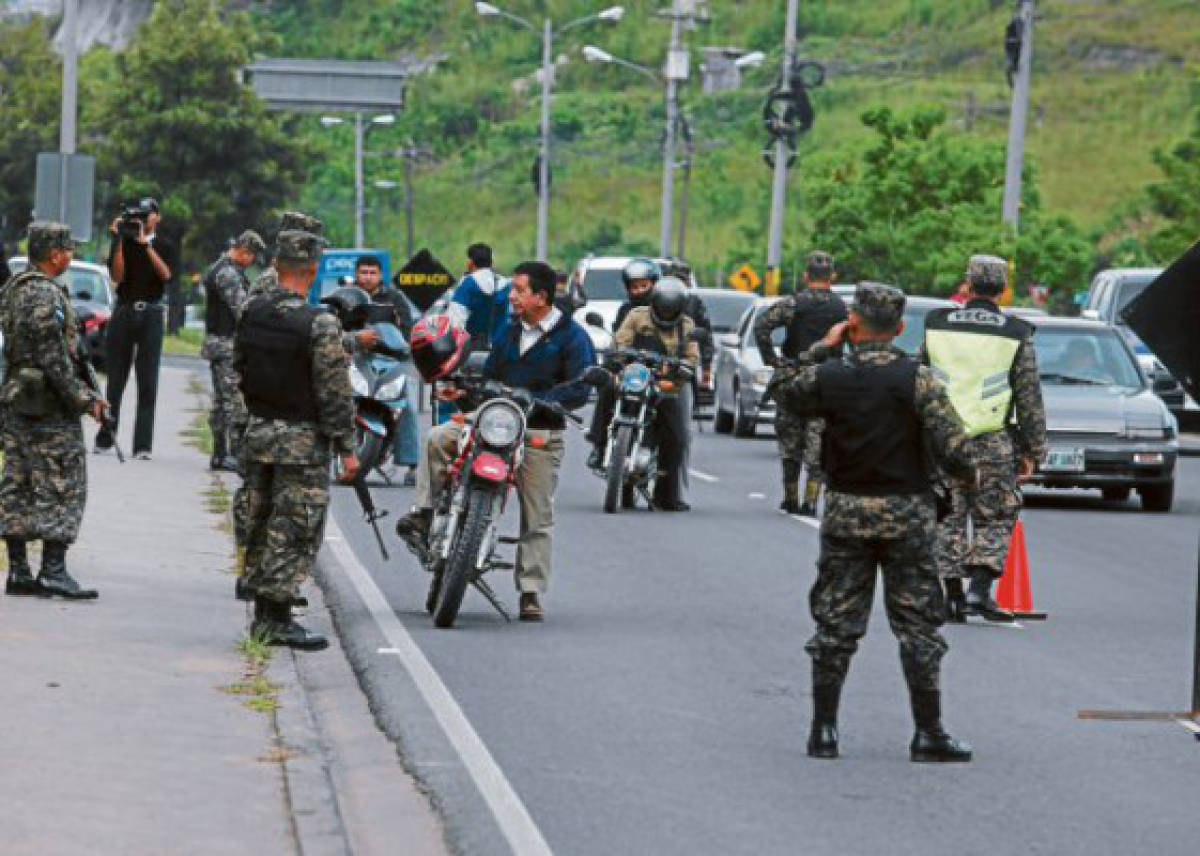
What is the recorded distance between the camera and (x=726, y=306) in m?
43.5

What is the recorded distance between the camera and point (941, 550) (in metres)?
15.5

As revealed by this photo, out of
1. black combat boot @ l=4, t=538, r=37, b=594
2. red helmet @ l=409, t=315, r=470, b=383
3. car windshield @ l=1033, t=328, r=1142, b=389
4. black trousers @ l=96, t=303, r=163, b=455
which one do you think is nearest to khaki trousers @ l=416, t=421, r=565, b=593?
red helmet @ l=409, t=315, r=470, b=383

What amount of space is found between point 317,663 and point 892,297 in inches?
140

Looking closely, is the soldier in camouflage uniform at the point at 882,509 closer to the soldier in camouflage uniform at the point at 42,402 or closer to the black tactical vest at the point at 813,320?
the soldier in camouflage uniform at the point at 42,402

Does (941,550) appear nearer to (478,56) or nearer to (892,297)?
(892,297)

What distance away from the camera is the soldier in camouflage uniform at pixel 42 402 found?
13938 millimetres

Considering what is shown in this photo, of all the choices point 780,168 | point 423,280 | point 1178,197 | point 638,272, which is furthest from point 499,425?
point 1178,197

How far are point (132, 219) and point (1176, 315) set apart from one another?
12298 mm

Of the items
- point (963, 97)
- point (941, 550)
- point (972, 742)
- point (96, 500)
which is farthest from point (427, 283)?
point (963, 97)

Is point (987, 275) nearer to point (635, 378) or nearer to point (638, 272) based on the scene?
point (635, 378)

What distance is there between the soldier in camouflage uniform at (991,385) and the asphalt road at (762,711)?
2.41 feet

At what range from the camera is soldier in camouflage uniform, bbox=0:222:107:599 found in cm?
1394

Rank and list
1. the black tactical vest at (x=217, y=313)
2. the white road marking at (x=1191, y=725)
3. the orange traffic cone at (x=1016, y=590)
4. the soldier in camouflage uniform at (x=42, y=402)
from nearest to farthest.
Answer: the white road marking at (x=1191, y=725) < the soldier in camouflage uniform at (x=42, y=402) < the orange traffic cone at (x=1016, y=590) < the black tactical vest at (x=217, y=313)

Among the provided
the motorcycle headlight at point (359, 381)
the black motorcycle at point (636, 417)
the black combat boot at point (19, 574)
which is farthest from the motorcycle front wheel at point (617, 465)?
the black combat boot at point (19, 574)
